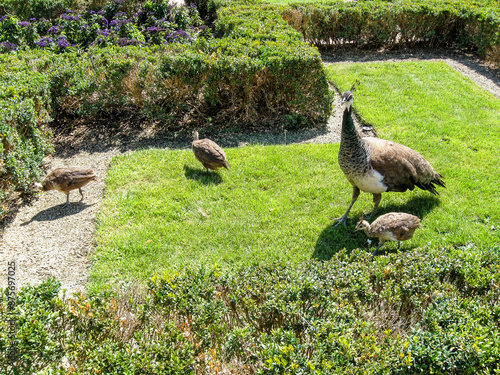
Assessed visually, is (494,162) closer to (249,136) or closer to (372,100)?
(372,100)

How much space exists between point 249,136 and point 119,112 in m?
3.26

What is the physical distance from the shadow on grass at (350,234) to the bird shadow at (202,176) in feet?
7.57

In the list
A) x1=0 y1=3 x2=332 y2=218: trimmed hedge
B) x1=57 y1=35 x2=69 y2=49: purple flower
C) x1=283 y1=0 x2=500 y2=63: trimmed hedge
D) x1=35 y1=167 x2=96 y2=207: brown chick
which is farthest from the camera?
x1=283 y1=0 x2=500 y2=63: trimmed hedge

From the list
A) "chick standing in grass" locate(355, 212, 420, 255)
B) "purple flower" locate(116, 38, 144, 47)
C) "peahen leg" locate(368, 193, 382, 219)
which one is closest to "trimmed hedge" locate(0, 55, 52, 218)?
"purple flower" locate(116, 38, 144, 47)

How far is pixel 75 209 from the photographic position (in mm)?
6742

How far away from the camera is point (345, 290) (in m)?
3.96

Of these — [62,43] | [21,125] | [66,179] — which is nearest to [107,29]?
[62,43]

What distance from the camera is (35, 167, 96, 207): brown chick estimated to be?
650cm

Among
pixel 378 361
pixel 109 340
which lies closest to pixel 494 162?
pixel 378 361

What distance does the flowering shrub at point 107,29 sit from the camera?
37.7 feet

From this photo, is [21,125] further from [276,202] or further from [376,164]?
[376,164]

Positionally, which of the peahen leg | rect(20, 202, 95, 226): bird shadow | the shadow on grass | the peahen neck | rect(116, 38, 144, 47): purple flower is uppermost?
the peahen neck

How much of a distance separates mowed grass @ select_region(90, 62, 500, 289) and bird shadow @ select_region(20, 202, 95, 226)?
0.46 meters

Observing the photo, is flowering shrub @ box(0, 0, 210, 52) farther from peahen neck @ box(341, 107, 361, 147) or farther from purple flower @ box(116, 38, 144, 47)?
peahen neck @ box(341, 107, 361, 147)
